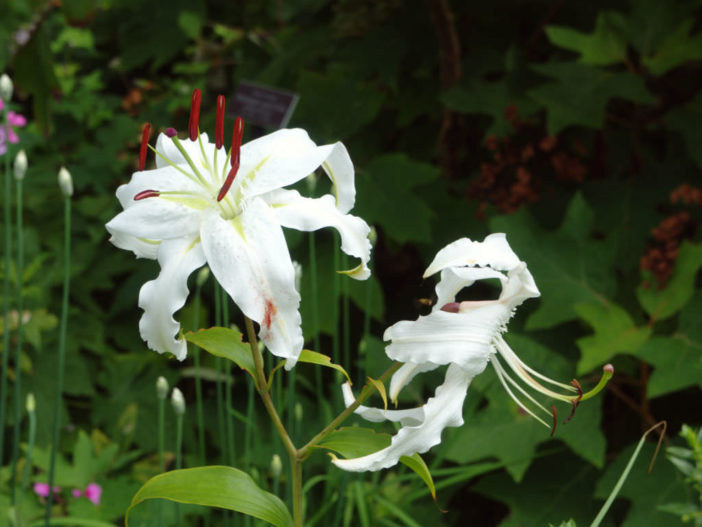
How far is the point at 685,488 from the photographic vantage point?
3.93 ft

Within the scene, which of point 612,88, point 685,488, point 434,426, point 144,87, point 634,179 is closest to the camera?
point 434,426

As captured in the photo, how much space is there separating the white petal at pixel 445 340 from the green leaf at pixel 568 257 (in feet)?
2.72

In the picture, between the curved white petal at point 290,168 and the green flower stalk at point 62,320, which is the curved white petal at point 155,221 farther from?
the green flower stalk at point 62,320

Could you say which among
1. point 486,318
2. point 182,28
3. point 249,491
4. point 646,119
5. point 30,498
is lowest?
point 30,498

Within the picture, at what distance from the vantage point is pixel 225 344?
2.06ft

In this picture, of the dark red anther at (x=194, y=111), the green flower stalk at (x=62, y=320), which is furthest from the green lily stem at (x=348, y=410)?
the green flower stalk at (x=62, y=320)

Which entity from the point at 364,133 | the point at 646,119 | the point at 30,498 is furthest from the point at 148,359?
the point at 646,119

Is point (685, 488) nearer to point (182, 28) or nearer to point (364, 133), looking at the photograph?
point (364, 133)

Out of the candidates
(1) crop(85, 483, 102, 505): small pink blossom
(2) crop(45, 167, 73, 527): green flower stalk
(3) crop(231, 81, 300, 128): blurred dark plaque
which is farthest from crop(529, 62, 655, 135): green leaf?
(1) crop(85, 483, 102, 505): small pink blossom

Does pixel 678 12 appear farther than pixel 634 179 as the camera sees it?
No

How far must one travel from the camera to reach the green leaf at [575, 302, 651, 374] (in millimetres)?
1247

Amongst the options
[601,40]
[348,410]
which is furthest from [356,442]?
[601,40]

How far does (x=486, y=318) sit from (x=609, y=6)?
4.07 ft

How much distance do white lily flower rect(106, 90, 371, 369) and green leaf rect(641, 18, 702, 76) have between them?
93 cm
